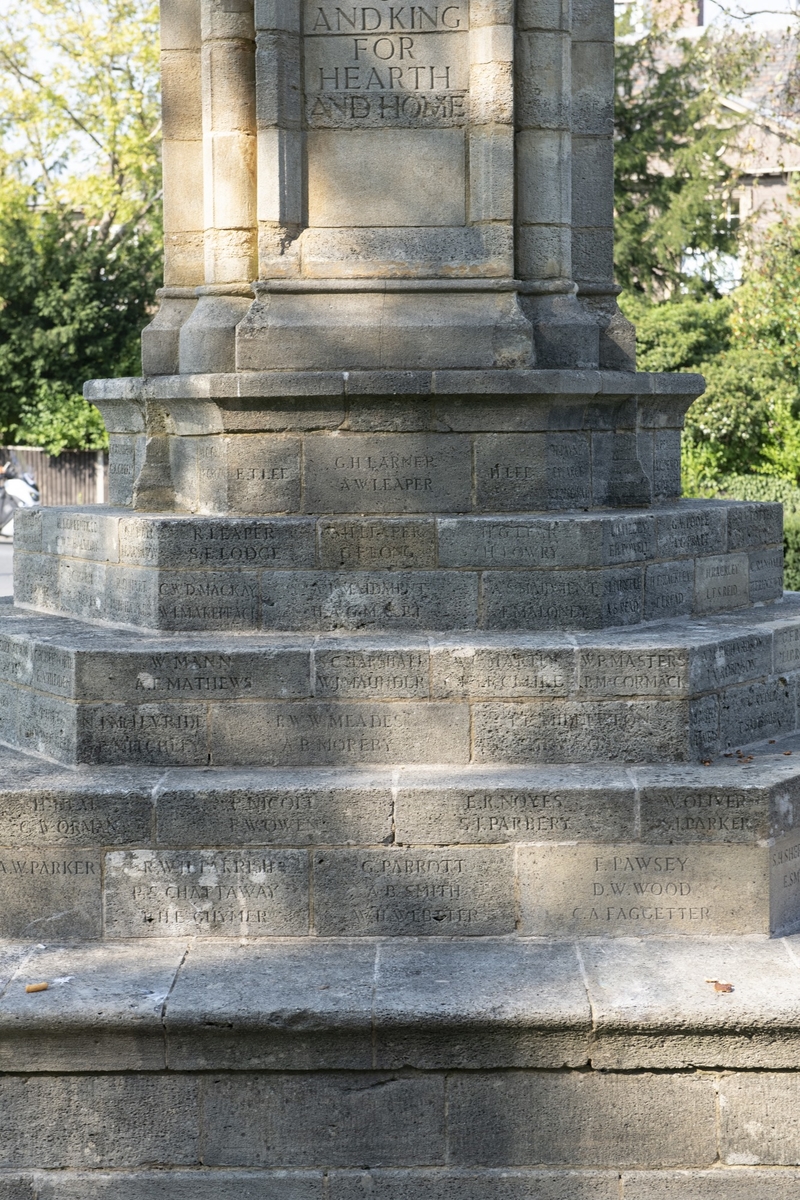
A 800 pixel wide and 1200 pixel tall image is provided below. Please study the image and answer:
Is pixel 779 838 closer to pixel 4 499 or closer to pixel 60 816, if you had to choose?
pixel 60 816

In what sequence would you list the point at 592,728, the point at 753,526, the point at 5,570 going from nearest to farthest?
the point at 592,728, the point at 753,526, the point at 5,570

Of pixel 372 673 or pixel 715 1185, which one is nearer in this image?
pixel 715 1185

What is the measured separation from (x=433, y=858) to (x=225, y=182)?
2.83 meters

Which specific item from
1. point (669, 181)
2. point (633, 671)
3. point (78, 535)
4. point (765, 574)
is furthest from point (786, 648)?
point (669, 181)

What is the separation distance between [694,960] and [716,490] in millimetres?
15427

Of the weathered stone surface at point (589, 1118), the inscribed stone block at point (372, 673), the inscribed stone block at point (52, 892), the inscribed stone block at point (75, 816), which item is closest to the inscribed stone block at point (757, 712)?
the inscribed stone block at point (372, 673)

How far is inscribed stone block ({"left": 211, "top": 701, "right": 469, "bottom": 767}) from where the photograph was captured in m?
4.90

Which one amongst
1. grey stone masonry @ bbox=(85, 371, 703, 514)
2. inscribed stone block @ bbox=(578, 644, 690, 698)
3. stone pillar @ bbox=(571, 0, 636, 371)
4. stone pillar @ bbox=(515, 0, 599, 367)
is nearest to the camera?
inscribed stone block @ bbox=(578, 644, 690, 698)

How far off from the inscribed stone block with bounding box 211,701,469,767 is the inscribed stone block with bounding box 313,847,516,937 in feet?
1.32

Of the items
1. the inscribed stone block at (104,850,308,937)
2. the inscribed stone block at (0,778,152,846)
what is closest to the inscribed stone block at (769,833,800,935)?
the inscribed stone block at (104,850,308,937)

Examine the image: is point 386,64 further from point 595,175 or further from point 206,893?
point 206,893

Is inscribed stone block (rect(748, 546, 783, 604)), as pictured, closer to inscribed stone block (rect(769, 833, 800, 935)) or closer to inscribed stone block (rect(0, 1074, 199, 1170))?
inscribed stone block (rect(769, 833, 800, 935))

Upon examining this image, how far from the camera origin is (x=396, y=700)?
491 centimetres

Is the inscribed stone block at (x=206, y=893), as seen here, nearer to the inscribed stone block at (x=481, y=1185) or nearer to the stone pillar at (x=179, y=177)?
the inscribed stone block at (x=481, y=1185)
